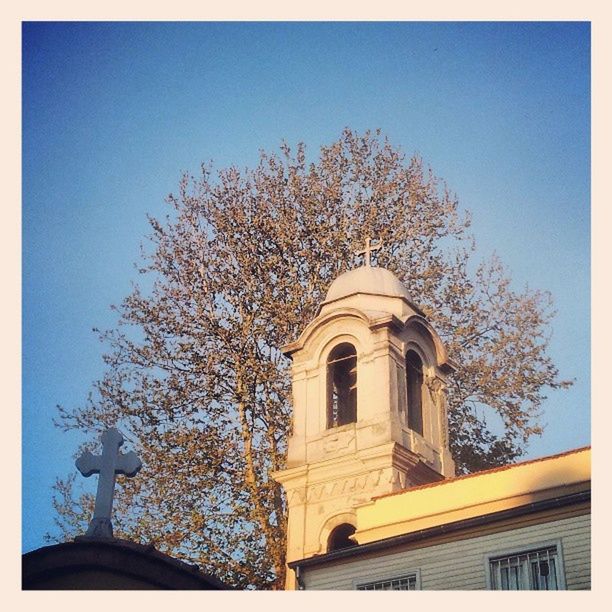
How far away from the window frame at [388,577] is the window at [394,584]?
0.01 metres

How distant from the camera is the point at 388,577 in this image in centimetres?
1318

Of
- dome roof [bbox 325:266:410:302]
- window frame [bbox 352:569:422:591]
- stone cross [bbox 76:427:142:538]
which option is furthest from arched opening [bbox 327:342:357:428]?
stone cross [bbox 76:427:142:538]

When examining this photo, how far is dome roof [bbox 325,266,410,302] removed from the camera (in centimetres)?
1848

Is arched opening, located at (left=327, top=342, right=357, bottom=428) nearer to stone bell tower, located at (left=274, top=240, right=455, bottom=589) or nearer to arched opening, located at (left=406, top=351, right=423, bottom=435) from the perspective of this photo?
stone bell tower, located at (left=274, top=240, right=455, bottom=589)

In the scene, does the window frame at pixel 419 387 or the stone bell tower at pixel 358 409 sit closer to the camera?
the stone bell tower at pixel 358 409

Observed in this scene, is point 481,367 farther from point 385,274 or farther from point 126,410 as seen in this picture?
point 126,410

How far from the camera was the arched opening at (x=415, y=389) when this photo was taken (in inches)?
709

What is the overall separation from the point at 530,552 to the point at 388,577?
68.9 inches

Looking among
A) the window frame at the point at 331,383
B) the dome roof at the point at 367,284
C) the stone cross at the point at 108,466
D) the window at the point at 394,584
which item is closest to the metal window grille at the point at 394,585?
the window at the point at 394,584

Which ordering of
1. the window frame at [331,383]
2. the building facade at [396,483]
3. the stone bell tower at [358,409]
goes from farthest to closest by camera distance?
the window frame at [331,383]
the stone bell tower at [358,409]
the building facade at [396,483]

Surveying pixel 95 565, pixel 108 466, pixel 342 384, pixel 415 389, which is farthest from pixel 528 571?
pixel 342 384

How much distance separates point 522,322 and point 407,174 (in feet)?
13.6

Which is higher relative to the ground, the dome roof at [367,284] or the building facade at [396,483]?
the dome roof at [367,284]

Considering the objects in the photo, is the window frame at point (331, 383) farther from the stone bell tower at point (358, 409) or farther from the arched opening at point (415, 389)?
the arched opening at point (415, 389)
